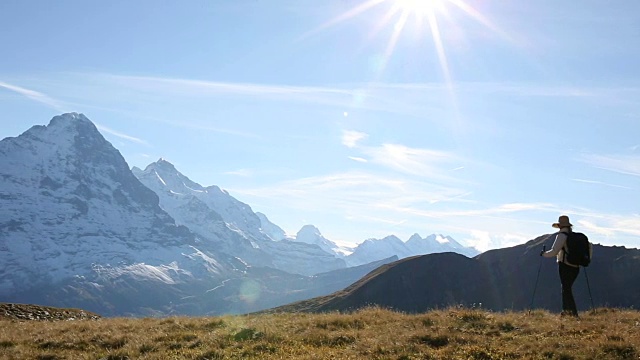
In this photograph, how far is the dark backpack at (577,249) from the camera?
18766 millimetres

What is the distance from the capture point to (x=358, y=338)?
51.2ft

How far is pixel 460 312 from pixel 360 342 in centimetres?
587

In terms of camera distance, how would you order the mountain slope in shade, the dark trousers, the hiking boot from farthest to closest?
the mountain slope in shade → the dark trousers → the hiking boot

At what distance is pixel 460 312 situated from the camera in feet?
61.4

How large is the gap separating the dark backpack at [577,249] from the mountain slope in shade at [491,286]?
455ft

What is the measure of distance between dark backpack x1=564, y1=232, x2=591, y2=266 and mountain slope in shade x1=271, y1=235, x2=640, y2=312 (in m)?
139

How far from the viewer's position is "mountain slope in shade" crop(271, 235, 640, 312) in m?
161

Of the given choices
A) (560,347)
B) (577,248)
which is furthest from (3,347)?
(577,248)

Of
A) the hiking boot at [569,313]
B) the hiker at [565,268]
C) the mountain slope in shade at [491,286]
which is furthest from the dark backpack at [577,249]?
the mountain slope in shade at [491,286]

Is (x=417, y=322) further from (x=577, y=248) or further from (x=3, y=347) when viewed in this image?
(x=3, y=347)

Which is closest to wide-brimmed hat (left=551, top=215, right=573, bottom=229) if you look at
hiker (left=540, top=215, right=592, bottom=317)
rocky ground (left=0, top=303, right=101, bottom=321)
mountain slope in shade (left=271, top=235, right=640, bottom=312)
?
hiker (left=540, top=215, right=592, bottom=317)

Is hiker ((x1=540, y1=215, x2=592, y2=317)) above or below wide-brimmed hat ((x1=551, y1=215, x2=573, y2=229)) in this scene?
below

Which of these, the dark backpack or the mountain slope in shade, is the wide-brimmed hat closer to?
the dark backpack

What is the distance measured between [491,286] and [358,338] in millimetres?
192221
